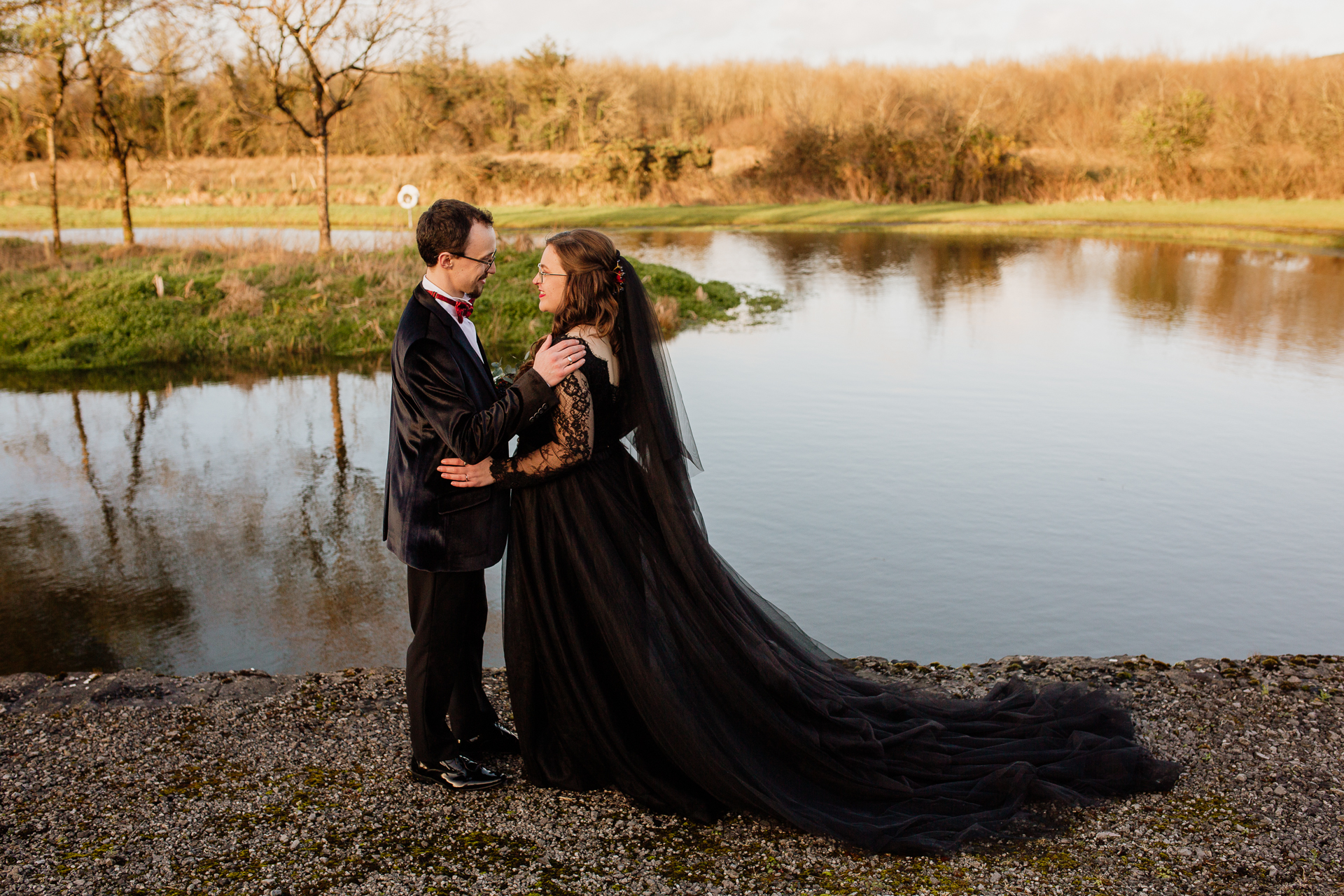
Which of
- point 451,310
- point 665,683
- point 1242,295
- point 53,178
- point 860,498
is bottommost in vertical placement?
point 860,498

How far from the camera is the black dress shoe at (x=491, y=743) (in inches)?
144

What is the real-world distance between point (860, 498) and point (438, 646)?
4.67 metres

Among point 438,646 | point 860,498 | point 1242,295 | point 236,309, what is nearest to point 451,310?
point 438,646

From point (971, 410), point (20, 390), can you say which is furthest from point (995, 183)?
point (20, 390)

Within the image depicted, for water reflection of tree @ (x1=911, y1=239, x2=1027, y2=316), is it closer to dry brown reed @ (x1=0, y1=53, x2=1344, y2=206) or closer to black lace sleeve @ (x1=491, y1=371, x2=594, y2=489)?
dry brown reed @ (x1=0, y1=53, x2=1344, y2=206)

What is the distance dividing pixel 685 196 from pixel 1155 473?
33382 mm

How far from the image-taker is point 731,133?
56250 mm

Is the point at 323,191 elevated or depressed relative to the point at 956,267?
elevated

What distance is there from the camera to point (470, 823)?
128 inches

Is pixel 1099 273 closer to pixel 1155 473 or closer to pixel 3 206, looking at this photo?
pixel 1155 473

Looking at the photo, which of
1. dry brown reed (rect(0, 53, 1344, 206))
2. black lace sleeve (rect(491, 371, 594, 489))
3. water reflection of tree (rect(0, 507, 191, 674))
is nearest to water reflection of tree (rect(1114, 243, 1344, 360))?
black lace sleeve (rect(491, 371, 594, 489))

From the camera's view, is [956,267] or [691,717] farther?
[956,267]

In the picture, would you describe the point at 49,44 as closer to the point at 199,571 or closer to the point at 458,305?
the point at 199,571

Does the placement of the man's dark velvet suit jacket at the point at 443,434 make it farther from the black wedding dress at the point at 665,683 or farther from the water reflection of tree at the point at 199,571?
the water reflection of tree at the point at 199,571
